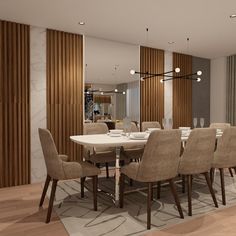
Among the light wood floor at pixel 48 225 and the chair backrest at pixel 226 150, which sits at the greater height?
the chair backrest at pixel 226 150

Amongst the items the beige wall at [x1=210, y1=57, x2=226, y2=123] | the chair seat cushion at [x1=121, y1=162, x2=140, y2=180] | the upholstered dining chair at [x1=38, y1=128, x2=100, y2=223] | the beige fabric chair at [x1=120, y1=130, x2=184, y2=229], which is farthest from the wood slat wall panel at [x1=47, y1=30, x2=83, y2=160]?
the beige wall at [x1=210, y1=57, x2=226, y2=123]

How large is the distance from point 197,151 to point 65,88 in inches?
95.9

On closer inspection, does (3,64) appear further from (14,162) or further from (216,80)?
(216,80)

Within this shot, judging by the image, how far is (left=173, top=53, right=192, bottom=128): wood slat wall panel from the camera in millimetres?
5406

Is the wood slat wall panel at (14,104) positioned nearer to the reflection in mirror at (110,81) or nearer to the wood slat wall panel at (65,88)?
the wood slat wall panel at (65,88)

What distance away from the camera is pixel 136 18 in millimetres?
3484

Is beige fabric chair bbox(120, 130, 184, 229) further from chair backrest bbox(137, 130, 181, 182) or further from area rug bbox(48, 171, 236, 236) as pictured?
area rug bbox(48, 171, 236, 236)

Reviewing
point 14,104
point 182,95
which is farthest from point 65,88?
point 182,95

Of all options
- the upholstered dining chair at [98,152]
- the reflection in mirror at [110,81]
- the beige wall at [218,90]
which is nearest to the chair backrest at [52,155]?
the upholstered dining chair at [98,152]

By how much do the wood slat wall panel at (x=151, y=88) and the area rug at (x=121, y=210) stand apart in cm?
190

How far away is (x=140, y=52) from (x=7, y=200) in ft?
11.5

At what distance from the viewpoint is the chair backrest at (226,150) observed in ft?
9.14

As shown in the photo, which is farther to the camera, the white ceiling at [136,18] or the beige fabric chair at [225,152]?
the white ceiling at [136,18]

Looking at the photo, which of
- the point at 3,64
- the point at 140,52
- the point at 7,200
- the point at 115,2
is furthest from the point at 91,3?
the point at 7,200
